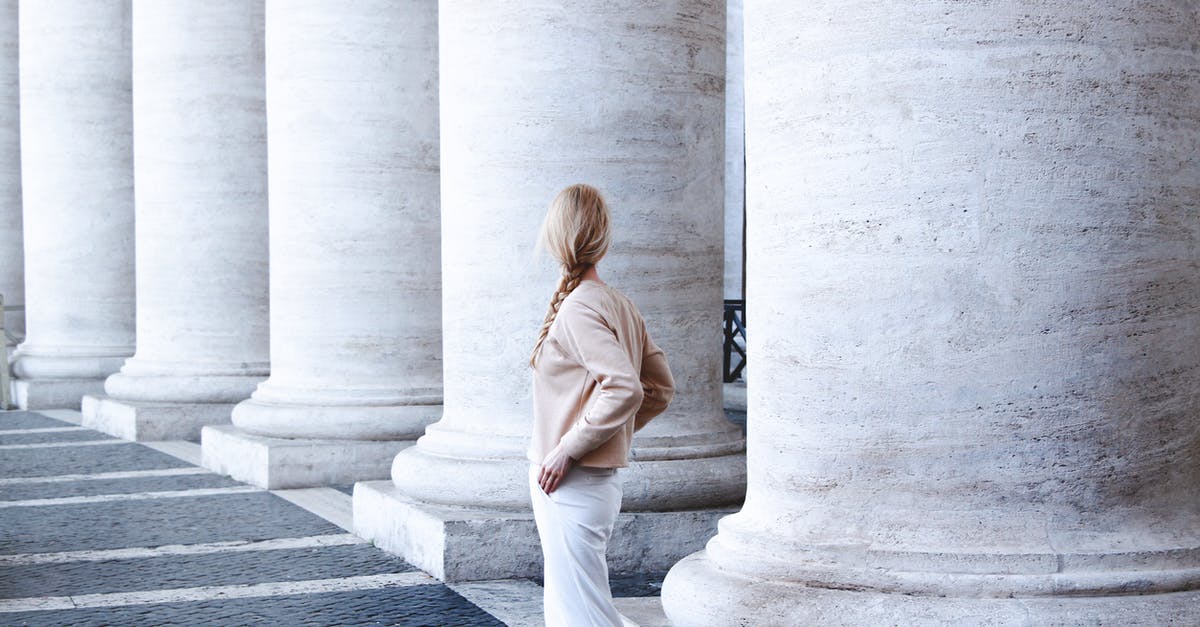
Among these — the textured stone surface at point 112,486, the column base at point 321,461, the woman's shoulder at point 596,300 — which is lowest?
the textured stone surface at point 112,486

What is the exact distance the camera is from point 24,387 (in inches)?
1145

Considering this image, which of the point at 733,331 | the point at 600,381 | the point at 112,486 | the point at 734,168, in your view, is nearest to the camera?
the point at 600,381

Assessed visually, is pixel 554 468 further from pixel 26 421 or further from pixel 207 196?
pixel 26 421

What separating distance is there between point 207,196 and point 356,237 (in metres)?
5.84

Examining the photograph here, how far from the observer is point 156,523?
50.1 feet

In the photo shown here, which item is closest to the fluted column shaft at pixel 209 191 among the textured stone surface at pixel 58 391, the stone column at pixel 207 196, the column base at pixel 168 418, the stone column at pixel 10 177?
the stone column at pixel 207 196

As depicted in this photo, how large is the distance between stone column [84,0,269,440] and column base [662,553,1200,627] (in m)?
15.8

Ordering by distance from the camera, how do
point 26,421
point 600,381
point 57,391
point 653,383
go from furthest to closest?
point 57,391 < point 26,421 < point 653,383 < point 600,381

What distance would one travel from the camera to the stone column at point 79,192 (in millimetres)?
28391

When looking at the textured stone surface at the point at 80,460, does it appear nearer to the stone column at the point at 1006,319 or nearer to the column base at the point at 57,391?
the column base at the point at 57,391

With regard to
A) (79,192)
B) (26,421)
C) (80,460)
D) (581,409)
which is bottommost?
(26,421)

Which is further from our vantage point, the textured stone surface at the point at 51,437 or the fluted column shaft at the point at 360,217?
the textured stone surface at the point at 51,437

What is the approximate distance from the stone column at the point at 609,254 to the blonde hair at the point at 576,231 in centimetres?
463

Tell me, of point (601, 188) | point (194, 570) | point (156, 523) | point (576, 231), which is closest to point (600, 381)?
point (576, 231)
